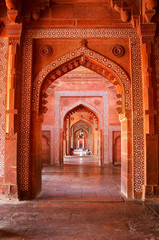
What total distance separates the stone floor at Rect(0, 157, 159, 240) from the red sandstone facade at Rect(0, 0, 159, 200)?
48 cm

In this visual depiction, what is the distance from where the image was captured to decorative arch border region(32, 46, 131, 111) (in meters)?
4.97

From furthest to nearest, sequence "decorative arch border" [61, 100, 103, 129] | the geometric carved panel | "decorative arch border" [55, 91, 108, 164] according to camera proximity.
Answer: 1. "decorative arch border" [61, 100, 103, 129]
2. "decorative arch border" [55, 91, 108, 164]
3. the geometric carved panel

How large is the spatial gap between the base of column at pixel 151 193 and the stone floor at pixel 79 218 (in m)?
0.21

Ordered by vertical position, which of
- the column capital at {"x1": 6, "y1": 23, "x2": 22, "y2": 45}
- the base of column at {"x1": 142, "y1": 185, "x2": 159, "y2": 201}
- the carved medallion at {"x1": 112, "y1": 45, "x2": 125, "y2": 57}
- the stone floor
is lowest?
the stone floor

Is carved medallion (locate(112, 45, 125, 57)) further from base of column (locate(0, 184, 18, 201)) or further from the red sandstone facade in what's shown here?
base of column (locate(0, 184, 18, 201))

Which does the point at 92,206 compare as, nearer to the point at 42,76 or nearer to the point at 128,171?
the point at 128,171

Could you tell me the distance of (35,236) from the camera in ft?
9.52

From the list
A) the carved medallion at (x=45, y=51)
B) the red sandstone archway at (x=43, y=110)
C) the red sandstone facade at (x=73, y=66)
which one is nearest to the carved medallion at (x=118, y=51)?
the red sandstone facade at (x=73, y=66)

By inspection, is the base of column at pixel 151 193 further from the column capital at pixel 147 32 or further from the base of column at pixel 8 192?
the column capital at pixel 147 32

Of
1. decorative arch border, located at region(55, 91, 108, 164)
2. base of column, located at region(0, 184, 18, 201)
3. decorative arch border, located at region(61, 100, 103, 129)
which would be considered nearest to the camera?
base of column, located at region(0, 184, 18, 201)

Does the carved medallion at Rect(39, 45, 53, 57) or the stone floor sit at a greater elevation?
the carved medallion at Rect(39, 45, 53, 57)

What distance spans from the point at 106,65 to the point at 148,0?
1500mm

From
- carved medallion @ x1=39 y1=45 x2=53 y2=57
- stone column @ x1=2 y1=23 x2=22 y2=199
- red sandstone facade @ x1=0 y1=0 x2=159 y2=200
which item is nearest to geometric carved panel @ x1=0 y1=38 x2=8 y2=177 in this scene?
red sandstone facade @ x1=0 y1=0 x2=159 y2=200

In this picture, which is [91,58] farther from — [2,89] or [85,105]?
[85,105]
